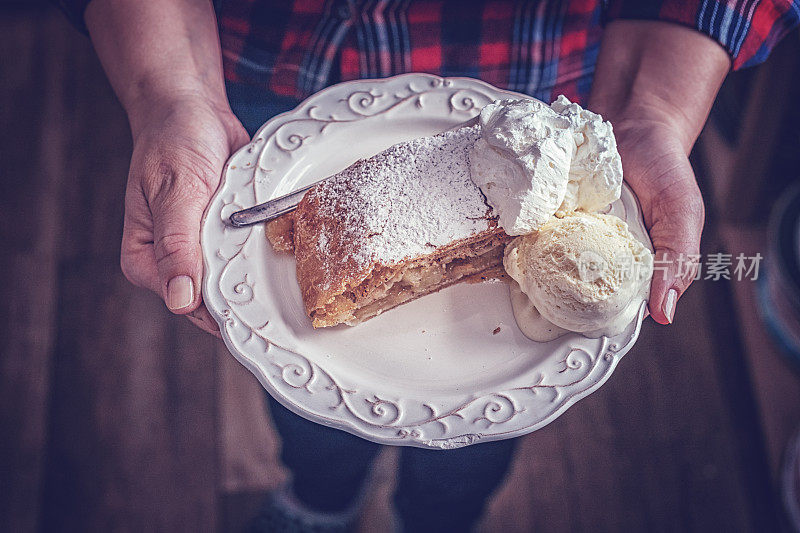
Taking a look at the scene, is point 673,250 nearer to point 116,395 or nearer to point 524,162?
point 524,162

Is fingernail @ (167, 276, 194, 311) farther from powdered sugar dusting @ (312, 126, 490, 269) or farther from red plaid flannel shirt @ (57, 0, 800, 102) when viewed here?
red plaid flannel shirt @ (57, 0, 800, 102)

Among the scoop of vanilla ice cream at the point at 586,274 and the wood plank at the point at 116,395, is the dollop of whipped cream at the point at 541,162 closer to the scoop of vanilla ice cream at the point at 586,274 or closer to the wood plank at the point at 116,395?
the scoop of vanilla ice cream at the point at 586,274

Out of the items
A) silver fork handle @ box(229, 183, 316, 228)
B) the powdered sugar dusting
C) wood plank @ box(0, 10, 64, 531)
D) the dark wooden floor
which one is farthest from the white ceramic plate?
wood plank @ box(0, 10, 64, 531)

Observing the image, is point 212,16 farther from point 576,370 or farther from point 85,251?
point 576,370

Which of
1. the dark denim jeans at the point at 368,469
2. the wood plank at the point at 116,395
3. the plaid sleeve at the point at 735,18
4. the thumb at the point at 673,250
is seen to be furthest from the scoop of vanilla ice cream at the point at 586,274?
the wood plank at the point at 116,395

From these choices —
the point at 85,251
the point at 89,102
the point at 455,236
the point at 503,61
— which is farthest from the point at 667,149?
the point at 89,102

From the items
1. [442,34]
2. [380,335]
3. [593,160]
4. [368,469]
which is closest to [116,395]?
[368,469]

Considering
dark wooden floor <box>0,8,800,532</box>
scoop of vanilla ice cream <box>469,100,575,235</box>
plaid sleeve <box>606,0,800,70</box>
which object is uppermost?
plaid sleeve <box>606,0,800,70</box>
